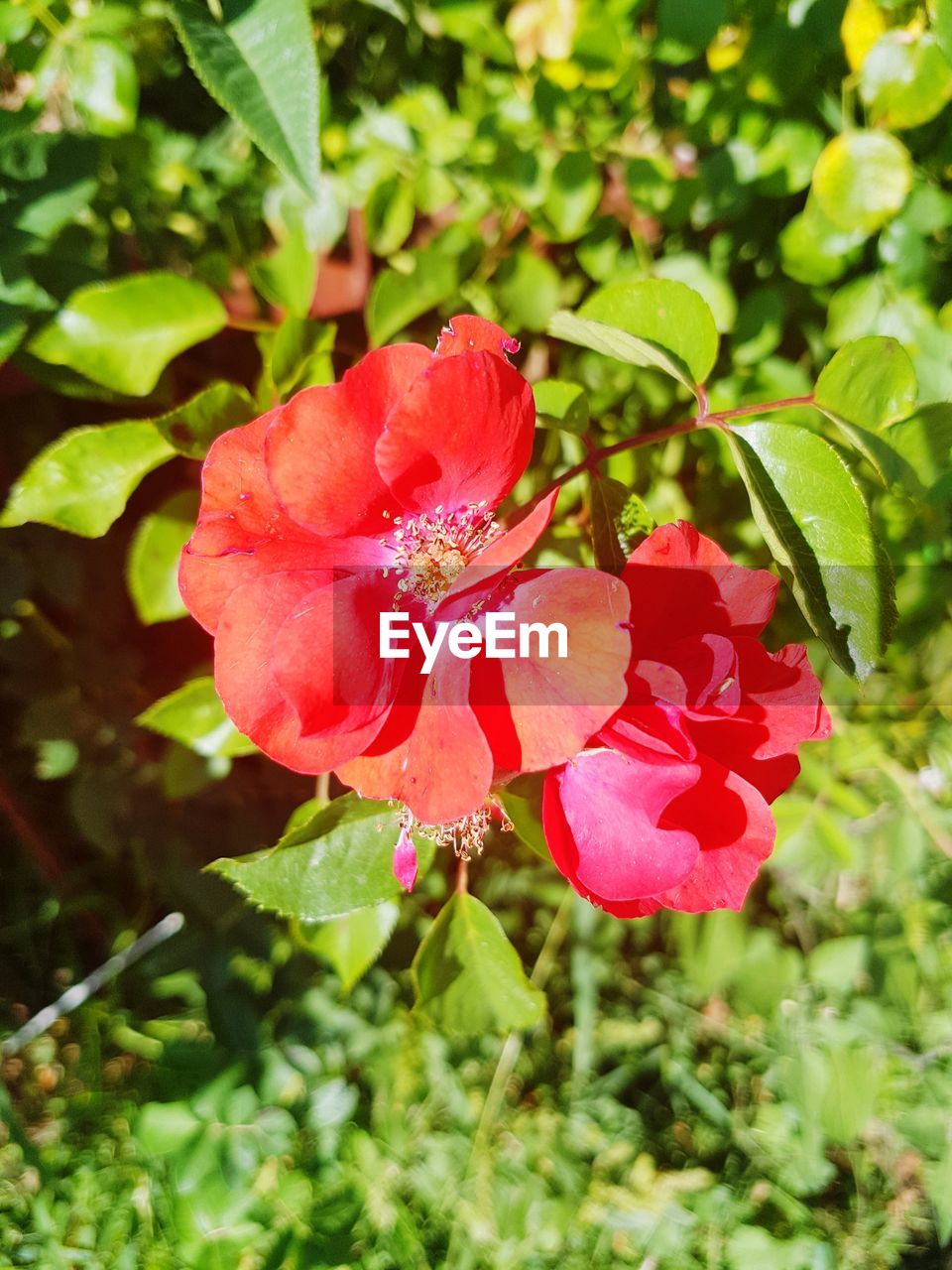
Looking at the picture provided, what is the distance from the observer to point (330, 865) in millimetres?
592

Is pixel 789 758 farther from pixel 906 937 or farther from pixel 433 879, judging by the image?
pixel 906 937

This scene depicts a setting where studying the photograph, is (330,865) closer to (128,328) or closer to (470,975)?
(470,975)

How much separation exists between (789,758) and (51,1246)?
3.24 feet

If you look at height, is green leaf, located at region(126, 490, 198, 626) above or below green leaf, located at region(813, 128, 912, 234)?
below

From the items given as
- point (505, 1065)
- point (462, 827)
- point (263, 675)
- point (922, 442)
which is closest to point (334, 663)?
point (263, 675)

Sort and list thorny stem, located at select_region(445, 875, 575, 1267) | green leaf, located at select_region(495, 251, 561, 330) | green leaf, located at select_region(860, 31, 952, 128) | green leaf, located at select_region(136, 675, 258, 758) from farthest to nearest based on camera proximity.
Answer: thorny stem, located at select_region(445, 875, 575, 1267) → green leaf, located at select_region(495, 251, 561, 330) → green leaf, located at select_region(136, 675, 258, 758) → green leaf, located at select_region(860, 31, 952, 128)

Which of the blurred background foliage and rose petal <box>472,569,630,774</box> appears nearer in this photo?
rose petal <box>472,569,630,774</box>

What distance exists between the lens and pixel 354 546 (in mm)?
490

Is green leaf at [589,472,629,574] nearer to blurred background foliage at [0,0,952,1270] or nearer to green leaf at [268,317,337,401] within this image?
blurred background foliage at [0,0,952,1270]

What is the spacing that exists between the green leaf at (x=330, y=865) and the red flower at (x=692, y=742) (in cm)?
16

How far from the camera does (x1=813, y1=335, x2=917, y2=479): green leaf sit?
52 cm

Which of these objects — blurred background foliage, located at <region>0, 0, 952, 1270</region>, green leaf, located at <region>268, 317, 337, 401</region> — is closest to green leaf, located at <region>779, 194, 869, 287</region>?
blurred background foliage, located at <region>0, 0, 952, 1270</region>

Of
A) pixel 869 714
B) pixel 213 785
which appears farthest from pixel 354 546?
pixel 869 714

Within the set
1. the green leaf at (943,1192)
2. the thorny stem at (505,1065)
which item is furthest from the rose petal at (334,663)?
the green leaf at (943,1192)
